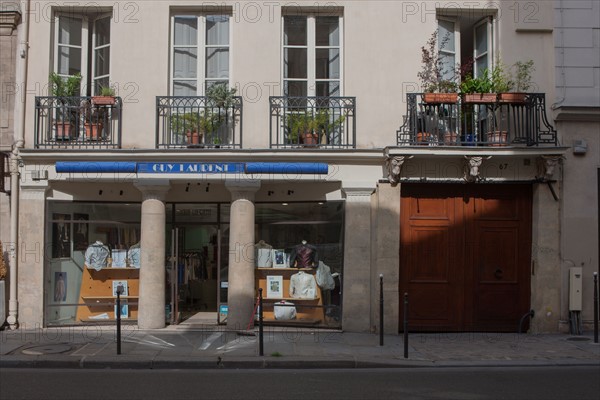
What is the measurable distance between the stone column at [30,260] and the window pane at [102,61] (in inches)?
102

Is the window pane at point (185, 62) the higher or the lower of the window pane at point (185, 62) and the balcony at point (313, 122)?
the higher

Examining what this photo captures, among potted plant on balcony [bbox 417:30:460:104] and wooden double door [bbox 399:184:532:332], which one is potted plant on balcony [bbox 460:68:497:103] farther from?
wooden double door [bbox 399:184:532:332]

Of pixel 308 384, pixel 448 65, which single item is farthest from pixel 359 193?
pixel 308 384

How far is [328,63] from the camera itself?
13258 mm

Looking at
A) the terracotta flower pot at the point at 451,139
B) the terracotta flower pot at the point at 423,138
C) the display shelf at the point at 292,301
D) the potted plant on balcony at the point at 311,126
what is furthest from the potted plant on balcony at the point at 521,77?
the display shelf at the point at 292,301

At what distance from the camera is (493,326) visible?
1281 centimetres

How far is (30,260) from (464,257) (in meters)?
8.42

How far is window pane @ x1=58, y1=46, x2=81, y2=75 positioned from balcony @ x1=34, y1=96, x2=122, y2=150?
35.0 inches

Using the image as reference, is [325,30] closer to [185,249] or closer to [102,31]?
[102,31]

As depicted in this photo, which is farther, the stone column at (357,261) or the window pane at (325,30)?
the window pane at (325,30)

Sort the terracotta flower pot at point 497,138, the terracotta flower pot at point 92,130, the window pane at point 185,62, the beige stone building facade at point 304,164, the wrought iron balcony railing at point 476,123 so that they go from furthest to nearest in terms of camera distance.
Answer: the window pane at point 185,62, the terracotta flower pot at point 92,130, the beige stone building facade at point 304,164, the wrought iron balcony railing at point 476,123, the terracotta flower pot at point 497,138

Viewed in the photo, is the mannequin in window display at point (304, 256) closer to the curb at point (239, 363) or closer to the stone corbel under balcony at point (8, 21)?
the curb at point (239, 363)

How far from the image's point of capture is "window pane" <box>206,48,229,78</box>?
519 inches

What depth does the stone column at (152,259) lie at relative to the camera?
12.6 meters
